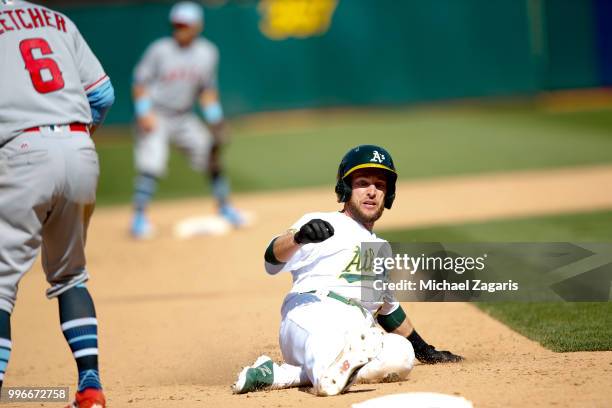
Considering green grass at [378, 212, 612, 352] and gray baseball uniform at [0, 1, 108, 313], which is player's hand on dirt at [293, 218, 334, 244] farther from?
green grass at [378, 212, 612, 352]

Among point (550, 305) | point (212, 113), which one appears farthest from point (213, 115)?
point (550, 305)

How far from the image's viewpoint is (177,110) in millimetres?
11672

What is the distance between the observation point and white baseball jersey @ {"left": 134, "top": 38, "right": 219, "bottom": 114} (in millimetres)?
11492

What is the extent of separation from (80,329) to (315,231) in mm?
1199

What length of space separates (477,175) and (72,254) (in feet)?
33.6

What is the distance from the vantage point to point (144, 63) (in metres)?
11.5

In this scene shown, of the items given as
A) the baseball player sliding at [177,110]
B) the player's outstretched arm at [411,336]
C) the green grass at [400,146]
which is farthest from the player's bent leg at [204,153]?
the player's outstretched arm at [411,336]

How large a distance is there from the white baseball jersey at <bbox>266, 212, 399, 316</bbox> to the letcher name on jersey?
157 cm

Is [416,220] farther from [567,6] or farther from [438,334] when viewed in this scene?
[567,6]

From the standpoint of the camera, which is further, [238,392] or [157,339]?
[157,339]

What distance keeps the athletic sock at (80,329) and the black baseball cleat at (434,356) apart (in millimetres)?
1799

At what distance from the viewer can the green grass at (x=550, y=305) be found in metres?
5.96

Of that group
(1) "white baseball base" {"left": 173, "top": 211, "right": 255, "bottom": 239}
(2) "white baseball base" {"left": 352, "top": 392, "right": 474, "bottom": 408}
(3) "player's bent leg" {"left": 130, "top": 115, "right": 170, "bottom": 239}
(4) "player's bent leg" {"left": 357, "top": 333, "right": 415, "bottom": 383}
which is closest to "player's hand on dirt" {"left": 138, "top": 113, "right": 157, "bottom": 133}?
(3) "player's bent leg" {"left": 130, "top": 115, "right": 170, "bottom": 239}

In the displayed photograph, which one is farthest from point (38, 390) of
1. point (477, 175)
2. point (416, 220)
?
point (477, 175)
